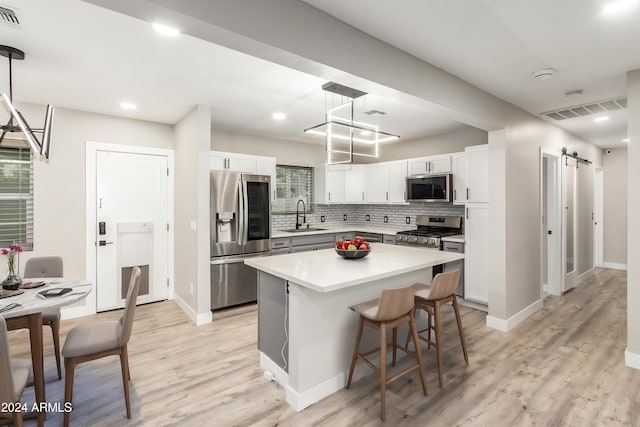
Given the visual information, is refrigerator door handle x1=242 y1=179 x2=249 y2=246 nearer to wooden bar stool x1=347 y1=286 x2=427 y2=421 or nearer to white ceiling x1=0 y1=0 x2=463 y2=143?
white ceiling x1=0 y1=0 x2=463 y2=143

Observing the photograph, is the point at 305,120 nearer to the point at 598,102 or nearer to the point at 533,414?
the point at 598,102

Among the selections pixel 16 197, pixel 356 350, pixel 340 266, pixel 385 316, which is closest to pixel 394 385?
pixel 356 350

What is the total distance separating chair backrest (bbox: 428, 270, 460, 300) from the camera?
2467mm

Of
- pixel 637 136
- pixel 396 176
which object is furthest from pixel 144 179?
pixel 637 136

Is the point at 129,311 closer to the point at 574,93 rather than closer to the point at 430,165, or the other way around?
the point at 430,165

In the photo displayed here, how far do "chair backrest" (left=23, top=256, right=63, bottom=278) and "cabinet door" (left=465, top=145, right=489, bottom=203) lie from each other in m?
4.74

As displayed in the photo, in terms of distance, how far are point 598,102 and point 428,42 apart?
265 centimetres

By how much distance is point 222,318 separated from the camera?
3936 mm

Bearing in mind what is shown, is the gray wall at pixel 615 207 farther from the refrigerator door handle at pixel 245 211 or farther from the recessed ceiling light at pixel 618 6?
the refrigerator door handle at pixel 245 211

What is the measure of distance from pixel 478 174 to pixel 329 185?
2534 mm

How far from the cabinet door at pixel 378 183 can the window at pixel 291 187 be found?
1133mm

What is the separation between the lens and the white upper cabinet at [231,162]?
13.9ft

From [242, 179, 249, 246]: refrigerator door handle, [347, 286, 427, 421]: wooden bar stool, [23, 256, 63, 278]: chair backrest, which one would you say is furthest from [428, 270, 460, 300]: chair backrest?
[23, 256, 63, 278]: chair backrest

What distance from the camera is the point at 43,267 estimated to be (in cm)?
304
